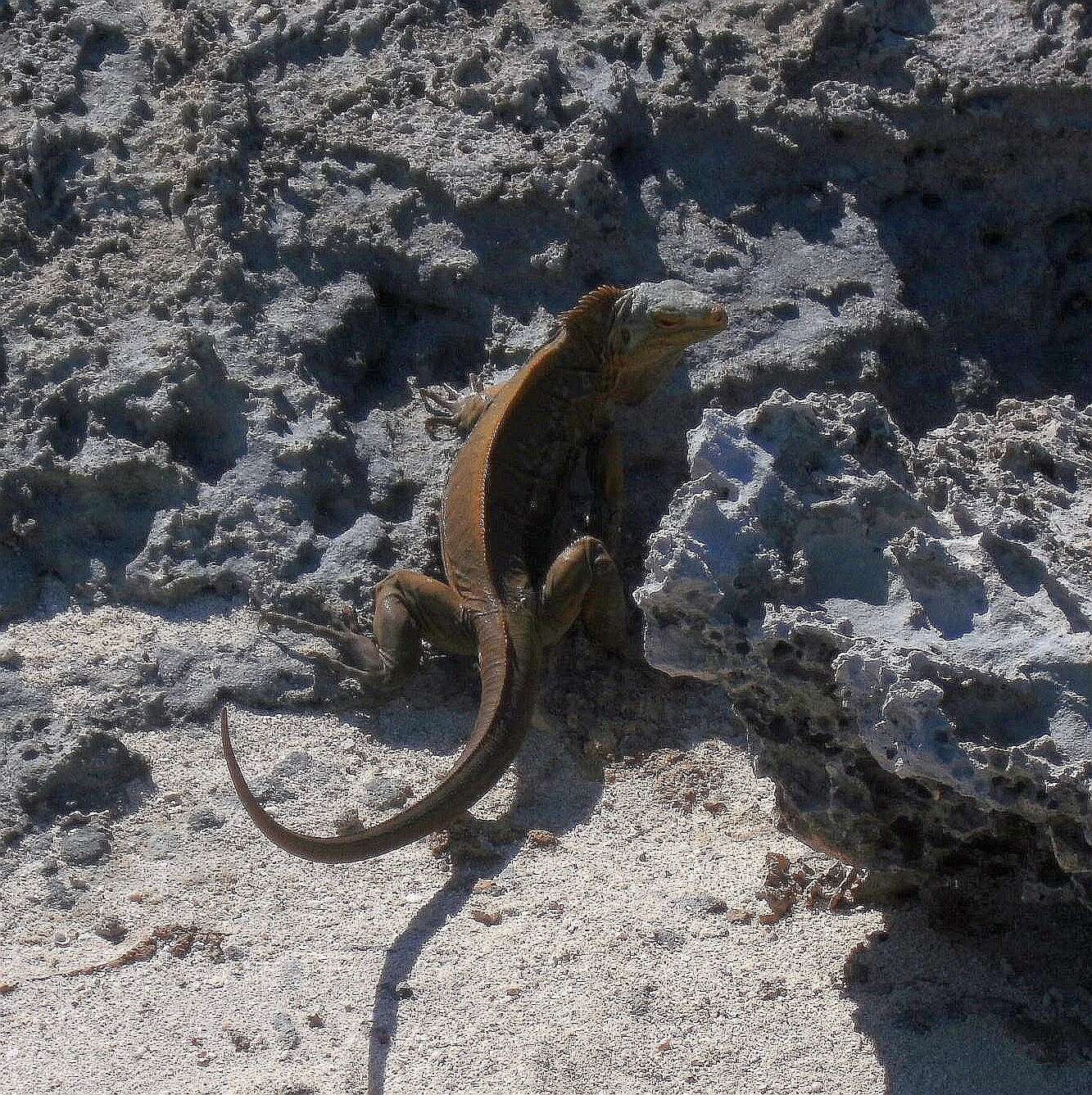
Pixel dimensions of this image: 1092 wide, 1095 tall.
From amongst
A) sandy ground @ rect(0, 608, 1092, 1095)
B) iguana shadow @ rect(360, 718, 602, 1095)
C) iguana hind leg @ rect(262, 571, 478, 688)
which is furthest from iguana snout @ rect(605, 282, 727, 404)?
sandy ground @ rect(0, 608, 1092, 1095)

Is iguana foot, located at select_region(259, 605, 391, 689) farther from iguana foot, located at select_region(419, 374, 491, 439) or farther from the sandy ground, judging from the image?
iguana foot, located at select_region(419, 374, 491, 439)

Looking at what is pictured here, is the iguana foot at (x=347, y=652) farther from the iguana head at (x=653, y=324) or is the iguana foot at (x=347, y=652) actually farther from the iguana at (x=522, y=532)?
the iguana head at (x=653, y=324)

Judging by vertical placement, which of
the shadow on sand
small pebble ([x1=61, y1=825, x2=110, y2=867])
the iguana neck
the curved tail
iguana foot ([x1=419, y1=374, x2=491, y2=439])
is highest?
the iguana neck

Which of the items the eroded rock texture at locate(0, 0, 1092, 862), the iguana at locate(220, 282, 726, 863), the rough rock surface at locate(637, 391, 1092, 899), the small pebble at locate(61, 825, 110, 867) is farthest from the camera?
the eroded rock texture at locate(0, 0, 1092, 862)

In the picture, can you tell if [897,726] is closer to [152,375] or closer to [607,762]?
[607,762]

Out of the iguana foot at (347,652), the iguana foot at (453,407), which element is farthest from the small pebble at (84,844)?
the iguana foot at (453,407)

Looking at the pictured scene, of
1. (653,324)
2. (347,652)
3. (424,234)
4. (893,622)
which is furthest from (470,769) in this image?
(424,234)

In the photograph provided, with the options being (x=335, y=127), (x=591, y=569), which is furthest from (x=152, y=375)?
(x=591, y=569)

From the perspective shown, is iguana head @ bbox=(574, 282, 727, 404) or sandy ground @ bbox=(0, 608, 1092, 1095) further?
iguana head @ bbox=(574, 282, 727, 404)
